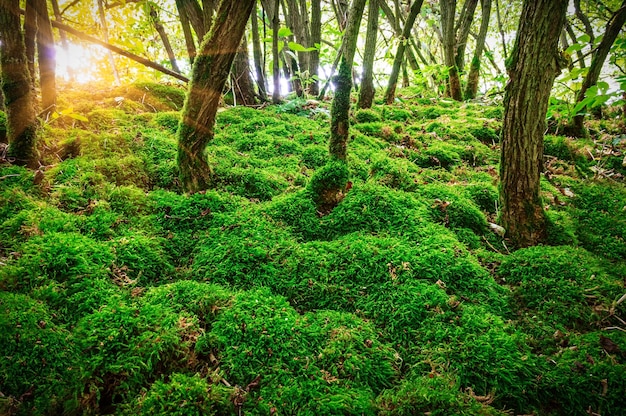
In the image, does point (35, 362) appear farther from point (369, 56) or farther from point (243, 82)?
point (369, 56)

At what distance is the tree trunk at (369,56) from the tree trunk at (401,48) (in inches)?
20.0

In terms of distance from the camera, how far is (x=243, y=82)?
19.1 ft

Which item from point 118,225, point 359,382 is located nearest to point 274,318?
point 359,382

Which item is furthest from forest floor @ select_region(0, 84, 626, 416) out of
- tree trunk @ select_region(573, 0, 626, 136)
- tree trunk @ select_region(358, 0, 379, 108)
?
tree trunk @ select_region(358, 0, 379, 108)

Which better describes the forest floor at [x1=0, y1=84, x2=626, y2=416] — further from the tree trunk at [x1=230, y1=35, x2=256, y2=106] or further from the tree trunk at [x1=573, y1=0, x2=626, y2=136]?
the tree trunk at [x1=230, y1=35, x2=256, y2=106]

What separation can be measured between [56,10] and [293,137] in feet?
13.5

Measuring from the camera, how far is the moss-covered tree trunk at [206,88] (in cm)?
277

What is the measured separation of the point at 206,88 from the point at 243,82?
121 inches

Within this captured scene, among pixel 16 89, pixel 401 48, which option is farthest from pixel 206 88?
pixel 401 48

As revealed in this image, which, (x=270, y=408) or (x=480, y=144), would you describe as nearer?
(x=270, y=408)

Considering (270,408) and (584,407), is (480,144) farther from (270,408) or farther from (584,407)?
(270,408)

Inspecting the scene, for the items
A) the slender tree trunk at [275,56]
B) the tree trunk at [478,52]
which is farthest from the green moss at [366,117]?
the tree trunk at [478,52]

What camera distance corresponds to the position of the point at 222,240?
109 inches

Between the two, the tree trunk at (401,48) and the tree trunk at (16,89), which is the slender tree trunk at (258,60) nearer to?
the tree trunk at (401,48)
